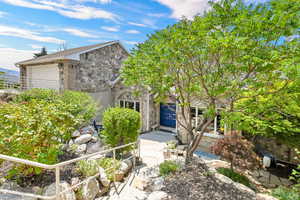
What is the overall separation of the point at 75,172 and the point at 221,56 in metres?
5.60

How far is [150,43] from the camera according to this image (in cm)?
513

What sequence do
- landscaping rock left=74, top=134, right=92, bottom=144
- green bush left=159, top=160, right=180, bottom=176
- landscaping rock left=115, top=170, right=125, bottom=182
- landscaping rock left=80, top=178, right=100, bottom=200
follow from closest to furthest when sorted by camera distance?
landscaping rock left=80, top=178, right=100, bottom=200 → green bush left=159, top=160, right=180, bottom=176 → landscaping rock left=115, top=170, right=125, bottom=182 → landscaping rock left=74, top=134, right=92, bottom=144

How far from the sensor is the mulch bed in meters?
3.85

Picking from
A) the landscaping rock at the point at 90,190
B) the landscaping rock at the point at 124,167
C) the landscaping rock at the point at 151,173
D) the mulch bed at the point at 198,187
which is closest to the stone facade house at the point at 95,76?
the landscaping rock at the point at 124,167

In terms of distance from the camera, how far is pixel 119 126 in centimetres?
648

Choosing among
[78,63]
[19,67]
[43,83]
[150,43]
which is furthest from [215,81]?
[19,67]

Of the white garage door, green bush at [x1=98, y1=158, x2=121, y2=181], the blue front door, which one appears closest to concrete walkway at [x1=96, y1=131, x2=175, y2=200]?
green bush at [x1=98, y1=158, x2=121, y2=181]

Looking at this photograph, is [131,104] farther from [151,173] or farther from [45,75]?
[45,75]

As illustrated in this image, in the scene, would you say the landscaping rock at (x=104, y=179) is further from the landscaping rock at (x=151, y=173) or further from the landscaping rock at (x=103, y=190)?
the landscaping rock at (x=151, y=173)

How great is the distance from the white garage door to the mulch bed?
13.0 meters

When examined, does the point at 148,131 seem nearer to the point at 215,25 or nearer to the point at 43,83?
the point at 215,25

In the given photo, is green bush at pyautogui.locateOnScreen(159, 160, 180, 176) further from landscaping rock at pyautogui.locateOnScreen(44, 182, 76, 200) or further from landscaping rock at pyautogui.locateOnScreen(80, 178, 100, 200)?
landscaping rock at pyautogui.locateOnScreen(44, 182, 76, 200)

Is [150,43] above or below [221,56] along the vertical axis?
above

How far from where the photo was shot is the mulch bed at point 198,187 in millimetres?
3854
